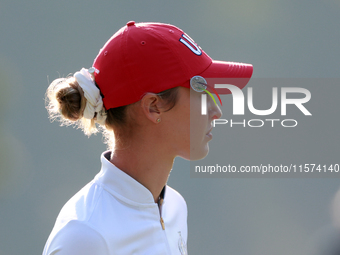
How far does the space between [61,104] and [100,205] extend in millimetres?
381

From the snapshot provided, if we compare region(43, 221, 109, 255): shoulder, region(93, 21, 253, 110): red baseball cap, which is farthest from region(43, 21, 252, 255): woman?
region(43, 221, 109, 255): shoulder

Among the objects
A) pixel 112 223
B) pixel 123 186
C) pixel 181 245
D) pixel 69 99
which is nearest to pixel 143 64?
pixel 69 99

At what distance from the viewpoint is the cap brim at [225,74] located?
127 cm

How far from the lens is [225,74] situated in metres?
1.32

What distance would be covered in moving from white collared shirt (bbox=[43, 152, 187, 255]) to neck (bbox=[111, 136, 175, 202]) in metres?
0.05

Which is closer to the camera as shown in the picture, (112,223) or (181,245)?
(112,223)

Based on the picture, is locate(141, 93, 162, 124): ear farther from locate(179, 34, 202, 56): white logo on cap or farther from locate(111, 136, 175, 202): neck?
locate(179, 34, 202, 56): white logo on cap

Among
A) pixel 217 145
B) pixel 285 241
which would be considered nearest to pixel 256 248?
pixel 285 241

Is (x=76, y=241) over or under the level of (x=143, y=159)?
under

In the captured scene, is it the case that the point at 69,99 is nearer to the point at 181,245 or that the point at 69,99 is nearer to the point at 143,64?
the point at 143,64

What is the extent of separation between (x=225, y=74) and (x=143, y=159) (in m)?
0.45

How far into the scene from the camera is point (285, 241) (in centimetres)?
253

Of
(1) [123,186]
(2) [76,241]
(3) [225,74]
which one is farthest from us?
(3) [225,74]

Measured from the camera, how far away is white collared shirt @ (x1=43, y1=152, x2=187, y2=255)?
98 centimetres
